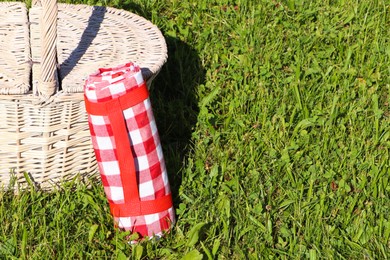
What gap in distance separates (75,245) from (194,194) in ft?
1.79

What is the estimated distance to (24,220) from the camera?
2791mm

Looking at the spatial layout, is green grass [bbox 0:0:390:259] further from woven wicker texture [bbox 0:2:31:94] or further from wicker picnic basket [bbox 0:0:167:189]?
woven wicker texture [bbox 0:2:31:94]

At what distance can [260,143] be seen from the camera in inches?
127

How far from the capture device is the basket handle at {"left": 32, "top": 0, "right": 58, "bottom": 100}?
2.53 metres

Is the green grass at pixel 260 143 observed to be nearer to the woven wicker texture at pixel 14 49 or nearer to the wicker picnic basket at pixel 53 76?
the wicker picnic basket at pixel 53 76

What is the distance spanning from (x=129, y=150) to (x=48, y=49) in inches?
17.9

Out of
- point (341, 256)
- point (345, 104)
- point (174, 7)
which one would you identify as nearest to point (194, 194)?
point (341, 256)

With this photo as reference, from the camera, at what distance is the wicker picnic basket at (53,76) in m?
2.62

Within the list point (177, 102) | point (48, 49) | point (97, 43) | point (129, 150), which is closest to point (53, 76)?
point (48, 49)

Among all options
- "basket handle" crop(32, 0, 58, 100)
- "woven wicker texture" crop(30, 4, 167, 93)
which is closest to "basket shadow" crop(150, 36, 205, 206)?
"woven wicker texture" crop(30, 4, 167, 93)

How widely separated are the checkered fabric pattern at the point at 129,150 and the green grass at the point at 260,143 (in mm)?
104

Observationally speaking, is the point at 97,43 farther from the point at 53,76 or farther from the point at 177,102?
the point at 177,102

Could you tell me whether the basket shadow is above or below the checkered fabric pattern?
below

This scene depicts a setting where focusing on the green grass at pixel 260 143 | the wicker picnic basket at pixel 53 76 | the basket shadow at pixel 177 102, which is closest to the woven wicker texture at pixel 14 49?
the wicker picnic basket at pixel 53 76
